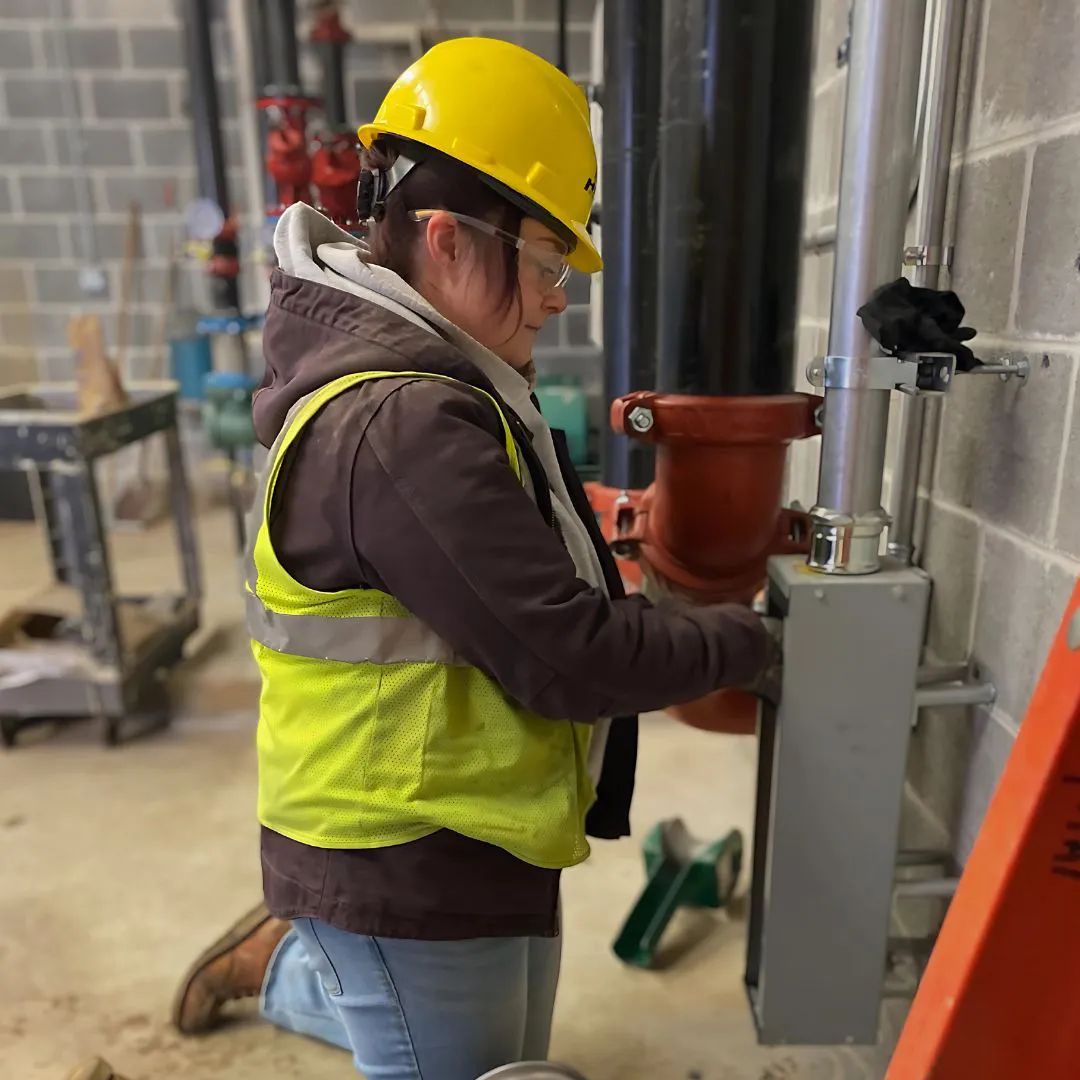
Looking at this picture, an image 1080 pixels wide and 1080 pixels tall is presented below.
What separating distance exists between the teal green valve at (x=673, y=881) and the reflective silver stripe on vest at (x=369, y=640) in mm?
944

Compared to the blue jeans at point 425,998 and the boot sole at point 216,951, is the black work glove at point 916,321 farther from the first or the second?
the boot sole at point 216,951

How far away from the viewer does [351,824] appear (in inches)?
32.6

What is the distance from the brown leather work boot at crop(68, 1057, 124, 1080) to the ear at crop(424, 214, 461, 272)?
1.09 metres


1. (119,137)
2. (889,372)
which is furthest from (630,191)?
Answer: (119,137)

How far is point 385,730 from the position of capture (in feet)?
2.63

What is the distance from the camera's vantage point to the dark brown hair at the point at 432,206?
81 cm

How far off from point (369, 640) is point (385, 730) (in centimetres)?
8

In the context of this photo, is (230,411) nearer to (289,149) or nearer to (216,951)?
(289,149)

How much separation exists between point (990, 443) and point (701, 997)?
97 cm

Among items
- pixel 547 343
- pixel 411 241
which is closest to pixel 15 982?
pixel 411 241

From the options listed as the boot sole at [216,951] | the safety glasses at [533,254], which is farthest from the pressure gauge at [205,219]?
the safety glasses at [533,254]

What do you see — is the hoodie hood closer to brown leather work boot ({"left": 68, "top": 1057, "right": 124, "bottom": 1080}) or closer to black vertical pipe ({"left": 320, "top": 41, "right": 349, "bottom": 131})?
brown leather work boot ({"left": 68, "top": 1057, "right": 124, "bottom": 1080})

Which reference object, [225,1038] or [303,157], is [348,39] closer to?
[303,157]

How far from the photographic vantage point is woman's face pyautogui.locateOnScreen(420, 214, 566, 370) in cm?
81
